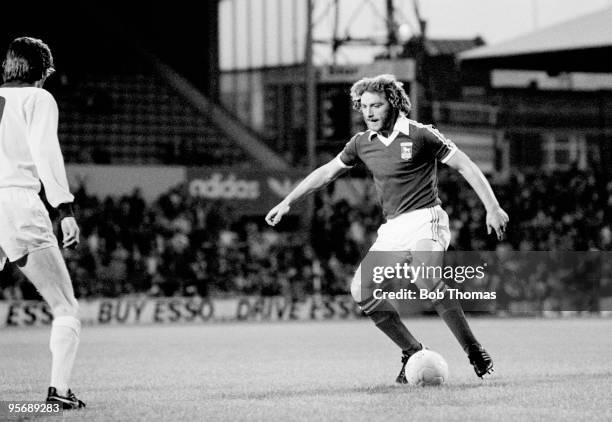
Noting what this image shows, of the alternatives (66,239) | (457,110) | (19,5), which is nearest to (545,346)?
(66,239)

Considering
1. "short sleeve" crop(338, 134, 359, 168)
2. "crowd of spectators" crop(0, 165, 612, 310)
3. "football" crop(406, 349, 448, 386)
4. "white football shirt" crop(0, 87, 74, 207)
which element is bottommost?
"crowd of spectators" crop(0, 165, 612, 310)

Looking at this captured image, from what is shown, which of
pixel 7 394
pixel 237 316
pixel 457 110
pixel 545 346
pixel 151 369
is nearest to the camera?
pixel 7 394

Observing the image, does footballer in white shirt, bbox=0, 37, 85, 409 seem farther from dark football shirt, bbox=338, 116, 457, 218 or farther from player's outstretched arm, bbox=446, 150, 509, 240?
player's outstretched arm, bbox=446, 150, 509, 240

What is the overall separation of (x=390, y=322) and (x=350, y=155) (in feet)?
4.35

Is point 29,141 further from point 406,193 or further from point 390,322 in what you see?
point 390,322

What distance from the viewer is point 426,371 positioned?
329 inches

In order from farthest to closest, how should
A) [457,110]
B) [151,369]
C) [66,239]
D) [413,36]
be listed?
[457,110] → [413,36] → [151,369] → [66,239]

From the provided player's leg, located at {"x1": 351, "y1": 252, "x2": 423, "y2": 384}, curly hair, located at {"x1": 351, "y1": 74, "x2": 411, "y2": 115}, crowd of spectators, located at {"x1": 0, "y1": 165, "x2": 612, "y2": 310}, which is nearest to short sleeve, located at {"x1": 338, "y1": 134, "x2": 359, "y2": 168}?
curly hair, located at {"x1": 351, "y1": 74, "x2": 411, "y2": 115}

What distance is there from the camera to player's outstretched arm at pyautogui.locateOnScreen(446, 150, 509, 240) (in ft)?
26.8

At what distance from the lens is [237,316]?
22547mm

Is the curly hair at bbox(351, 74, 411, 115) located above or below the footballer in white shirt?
above

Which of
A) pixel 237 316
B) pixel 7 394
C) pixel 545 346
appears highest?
pixel 7 394

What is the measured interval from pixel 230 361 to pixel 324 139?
12.7 meters

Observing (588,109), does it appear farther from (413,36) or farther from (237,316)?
(237,316)
